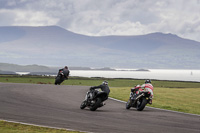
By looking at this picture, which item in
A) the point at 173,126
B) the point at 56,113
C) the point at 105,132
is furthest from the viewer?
the point at 56,113

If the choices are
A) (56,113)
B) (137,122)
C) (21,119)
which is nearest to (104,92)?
(56,113)

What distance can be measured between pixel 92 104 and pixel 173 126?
583 cm

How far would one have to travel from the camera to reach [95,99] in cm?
1898

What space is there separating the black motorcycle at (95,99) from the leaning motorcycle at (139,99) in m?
1.73

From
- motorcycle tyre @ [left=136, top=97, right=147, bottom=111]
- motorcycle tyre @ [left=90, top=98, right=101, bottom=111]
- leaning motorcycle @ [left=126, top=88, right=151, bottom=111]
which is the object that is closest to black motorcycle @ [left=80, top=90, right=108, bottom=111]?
motorcycle tyre @ [left=90, top=98, right=101, bottom=111]

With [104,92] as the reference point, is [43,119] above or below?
below

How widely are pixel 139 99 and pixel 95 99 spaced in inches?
100

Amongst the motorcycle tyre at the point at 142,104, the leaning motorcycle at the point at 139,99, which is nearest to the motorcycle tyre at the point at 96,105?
the leaning motorcycle at the point at 139,99

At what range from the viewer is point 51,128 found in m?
12.6

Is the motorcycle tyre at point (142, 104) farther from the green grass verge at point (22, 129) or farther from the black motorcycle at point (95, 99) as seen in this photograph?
the green grass verge at point (22, 129)

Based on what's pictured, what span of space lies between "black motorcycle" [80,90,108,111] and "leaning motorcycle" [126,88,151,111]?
1.73 metres

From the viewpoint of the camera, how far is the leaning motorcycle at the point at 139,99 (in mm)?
19266

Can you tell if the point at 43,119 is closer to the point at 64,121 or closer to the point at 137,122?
the point at 64,121

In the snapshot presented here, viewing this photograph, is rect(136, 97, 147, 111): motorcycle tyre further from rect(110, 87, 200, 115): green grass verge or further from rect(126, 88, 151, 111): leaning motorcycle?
rect(110, 87, 200, 115): green grass verge
